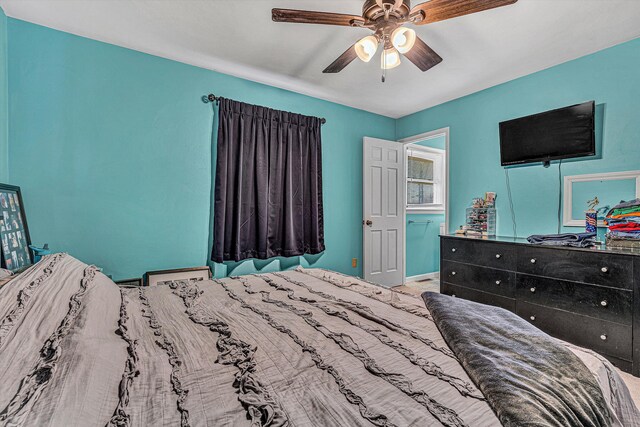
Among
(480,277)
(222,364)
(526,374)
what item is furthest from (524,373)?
(480,277)

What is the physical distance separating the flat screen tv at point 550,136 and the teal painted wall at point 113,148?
2.75 m

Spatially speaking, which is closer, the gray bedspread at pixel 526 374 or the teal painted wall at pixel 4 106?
the gray bedspread at pixel 526 374

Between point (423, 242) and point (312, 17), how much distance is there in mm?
4078

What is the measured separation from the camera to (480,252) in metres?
2.84

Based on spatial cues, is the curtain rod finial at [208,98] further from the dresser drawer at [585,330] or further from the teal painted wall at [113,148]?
the dresser drawer at [585,330]

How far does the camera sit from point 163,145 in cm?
270

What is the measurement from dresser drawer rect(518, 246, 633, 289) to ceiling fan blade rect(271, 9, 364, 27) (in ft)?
7.49

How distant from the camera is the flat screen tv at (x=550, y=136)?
256 centimetres

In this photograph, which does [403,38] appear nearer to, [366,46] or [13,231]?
[366,46]

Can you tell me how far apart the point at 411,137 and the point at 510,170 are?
1.49 metres

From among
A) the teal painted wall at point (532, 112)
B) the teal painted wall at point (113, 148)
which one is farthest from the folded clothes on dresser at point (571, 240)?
the teal painted wall at point (113, 148)

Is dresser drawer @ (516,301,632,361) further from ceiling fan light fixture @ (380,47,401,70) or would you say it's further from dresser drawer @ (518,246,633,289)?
ceiling fan light fixture @ (380,47,401,70)

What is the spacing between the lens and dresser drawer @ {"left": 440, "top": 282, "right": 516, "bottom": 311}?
260 centimetres

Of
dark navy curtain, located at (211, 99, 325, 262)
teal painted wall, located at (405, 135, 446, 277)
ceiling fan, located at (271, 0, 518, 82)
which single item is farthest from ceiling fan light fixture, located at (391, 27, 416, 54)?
teal painted wall, located at (405, 135, 446, 277)
